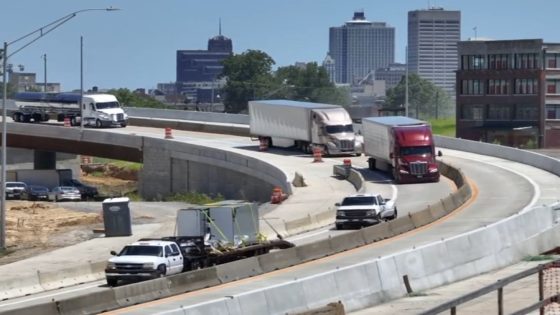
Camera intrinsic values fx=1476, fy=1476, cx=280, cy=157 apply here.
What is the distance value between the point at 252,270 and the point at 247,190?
2036 inches

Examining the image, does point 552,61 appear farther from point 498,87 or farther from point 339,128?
point 339,128

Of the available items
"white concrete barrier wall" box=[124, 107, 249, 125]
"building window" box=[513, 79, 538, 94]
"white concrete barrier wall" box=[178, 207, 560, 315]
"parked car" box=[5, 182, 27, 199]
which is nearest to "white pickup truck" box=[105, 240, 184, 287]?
"white concrete barrier wall" box=[178, 207, 560, 315]

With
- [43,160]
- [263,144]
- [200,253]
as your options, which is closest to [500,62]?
[43,160]

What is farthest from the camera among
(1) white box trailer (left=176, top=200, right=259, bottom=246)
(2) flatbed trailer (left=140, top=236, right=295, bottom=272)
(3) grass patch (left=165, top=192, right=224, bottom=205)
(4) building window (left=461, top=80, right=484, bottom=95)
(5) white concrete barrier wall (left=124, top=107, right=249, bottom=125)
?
(4) building window (left=461, top=80, right=484, bottom=95)

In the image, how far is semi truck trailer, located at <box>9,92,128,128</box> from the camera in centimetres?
10888

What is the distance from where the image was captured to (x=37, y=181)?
4058 inches

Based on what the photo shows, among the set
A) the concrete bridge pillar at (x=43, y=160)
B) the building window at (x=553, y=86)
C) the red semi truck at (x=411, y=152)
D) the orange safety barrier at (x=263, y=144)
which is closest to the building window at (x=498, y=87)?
the building window at (x=553, y=86)

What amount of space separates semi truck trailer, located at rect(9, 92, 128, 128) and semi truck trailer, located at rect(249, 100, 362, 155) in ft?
51.9

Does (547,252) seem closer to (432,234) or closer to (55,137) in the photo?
(432,234)

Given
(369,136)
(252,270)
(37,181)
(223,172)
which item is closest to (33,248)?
(252,270)

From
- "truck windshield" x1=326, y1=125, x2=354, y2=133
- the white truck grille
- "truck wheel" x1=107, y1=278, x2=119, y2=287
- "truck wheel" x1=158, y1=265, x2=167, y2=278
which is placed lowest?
"truck wheel" x1=107, y1=278, x2=119, y2=287

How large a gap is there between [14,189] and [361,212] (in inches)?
1705

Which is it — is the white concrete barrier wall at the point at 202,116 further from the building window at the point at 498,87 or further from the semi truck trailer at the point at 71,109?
the building window at the point at 498,87

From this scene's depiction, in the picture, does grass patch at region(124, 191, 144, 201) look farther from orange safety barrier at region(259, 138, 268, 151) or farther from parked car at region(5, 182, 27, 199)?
orange safety barrier at region(259, 138, 268, 151)
